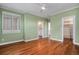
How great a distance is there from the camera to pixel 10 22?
1.96 m

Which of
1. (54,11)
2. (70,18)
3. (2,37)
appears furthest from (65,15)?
(2,37)

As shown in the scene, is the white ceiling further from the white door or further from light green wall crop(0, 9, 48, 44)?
the white door

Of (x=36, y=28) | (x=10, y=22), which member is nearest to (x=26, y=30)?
(x=36, y=28)

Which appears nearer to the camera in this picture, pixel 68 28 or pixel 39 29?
pixel 68 28

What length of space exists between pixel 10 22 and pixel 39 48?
0.97 m

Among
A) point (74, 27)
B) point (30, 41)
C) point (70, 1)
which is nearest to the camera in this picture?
point (70, 1)

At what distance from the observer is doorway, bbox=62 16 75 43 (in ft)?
6.61

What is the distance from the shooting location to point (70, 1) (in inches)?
74.8

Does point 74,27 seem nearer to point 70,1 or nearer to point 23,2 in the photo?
point 70,1

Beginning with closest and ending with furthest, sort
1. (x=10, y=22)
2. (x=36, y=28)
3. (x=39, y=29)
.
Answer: (x=10, y=22) → (x=36, y=28) → (x=39, y=29)

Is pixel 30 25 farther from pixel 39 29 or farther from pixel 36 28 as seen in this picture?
pixel 39 29

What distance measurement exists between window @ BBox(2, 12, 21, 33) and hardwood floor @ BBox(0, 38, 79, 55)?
0.37 m

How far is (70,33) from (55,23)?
1.55ft

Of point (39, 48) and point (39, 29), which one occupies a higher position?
point (39, 29)
